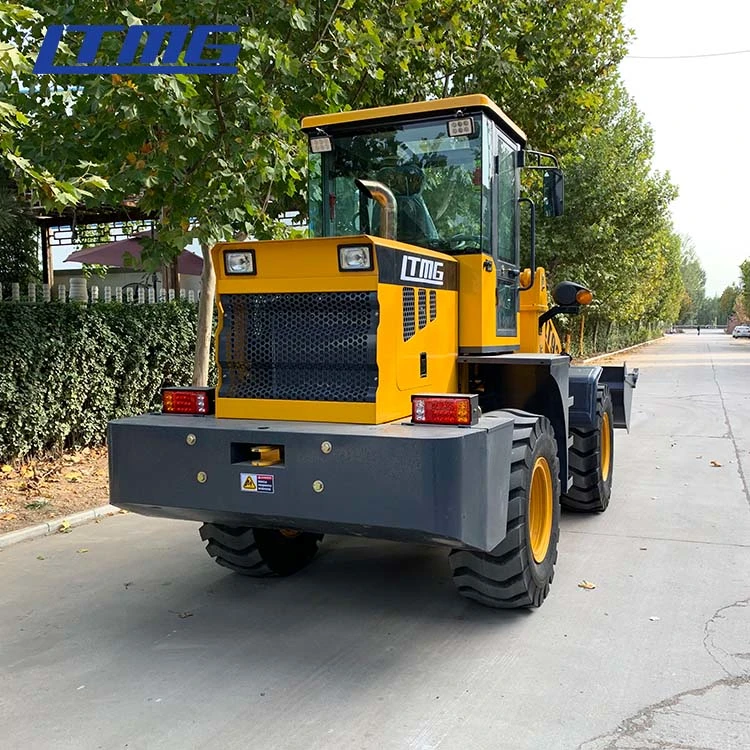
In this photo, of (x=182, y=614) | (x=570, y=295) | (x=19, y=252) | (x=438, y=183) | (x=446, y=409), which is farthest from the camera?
(x=19, y=252)

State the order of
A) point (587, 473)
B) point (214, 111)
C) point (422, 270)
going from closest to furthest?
point (422, 270) → point (587, 473) → point (214, 111)

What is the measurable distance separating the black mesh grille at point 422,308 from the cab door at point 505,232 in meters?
0.85

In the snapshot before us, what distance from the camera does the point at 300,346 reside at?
422cm

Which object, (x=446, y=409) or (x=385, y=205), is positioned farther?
(x=385, y=205)

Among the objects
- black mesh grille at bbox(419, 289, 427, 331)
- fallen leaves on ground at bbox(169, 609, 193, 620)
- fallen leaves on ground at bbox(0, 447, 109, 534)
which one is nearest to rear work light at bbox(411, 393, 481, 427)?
black mesh grille at bbox(419, 289, 427, 331)

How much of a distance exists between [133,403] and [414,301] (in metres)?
5.89

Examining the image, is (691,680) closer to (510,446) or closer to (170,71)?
(510,446)

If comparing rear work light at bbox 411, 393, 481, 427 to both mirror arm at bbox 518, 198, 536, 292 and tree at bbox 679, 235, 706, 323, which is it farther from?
tree at bbox 679, 235, 706, 323

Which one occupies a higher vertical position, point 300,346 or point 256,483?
point 300,346

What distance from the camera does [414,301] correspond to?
168 inches

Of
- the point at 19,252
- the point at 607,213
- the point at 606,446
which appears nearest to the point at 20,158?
the point at 606,446

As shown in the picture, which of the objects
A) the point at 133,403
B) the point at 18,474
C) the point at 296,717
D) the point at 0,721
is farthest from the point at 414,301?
the point at 133,403

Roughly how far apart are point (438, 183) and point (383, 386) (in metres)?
1.58

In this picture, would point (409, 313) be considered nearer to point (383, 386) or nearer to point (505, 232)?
point (383, 386)
